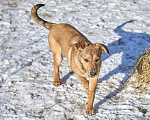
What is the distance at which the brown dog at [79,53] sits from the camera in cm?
453

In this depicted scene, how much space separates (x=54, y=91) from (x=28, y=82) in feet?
2.33

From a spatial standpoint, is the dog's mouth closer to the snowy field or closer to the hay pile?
the snowy field

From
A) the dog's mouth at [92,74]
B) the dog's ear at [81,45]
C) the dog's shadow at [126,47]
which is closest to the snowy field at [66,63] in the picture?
the dog's shadow at [126,47]

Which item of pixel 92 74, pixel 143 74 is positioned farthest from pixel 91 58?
pixel 143 74

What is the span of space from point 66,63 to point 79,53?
5.76ft

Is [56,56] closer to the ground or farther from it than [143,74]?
farther from it

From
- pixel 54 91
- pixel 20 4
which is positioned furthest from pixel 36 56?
pixel 20 4

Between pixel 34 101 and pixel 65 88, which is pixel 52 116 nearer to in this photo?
pixel 34 101

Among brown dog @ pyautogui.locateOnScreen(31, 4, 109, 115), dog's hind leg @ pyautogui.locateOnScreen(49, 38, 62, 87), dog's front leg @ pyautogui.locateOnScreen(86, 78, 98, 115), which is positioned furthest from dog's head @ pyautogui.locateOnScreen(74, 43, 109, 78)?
dog's hind leg @ pyautogui.locateOnScreen(49, 38, 62, 87)

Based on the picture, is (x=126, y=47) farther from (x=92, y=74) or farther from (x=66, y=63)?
(x=92, y=74)

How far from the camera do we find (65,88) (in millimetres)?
5527

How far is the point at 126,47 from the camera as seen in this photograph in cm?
710

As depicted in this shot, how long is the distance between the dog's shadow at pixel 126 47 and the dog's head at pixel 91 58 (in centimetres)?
109

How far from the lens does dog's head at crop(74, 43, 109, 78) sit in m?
Answer: 4.48
